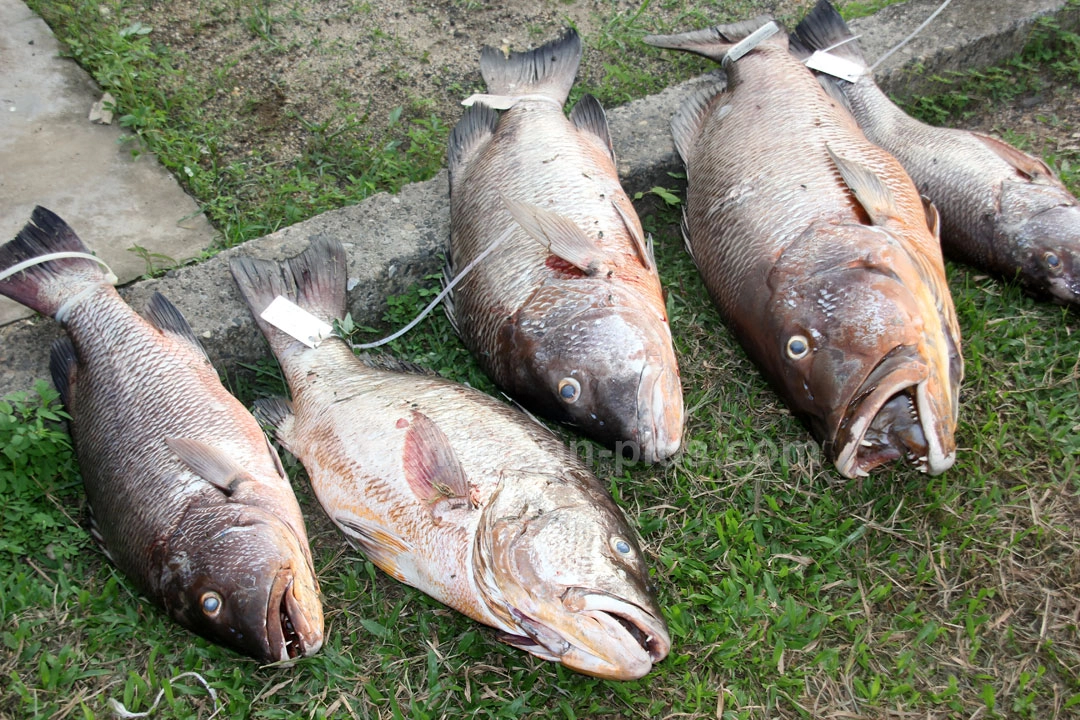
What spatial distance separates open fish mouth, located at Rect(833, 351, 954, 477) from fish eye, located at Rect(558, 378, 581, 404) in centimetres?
93

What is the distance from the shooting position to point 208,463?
284cm

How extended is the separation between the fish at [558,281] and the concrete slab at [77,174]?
1.50 meters

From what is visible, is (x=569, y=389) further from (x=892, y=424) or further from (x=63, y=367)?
(x=63, y=367)

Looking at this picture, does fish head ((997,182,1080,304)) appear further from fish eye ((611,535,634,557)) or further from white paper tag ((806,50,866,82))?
fish eye ((611,535,634,557))

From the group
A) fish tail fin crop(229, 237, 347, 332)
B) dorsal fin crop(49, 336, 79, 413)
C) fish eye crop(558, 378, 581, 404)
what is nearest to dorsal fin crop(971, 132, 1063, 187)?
fish eye crop(558, 378, 581, 404)

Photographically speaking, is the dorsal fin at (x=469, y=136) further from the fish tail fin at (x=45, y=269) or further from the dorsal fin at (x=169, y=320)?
the fish tail fin at (x=45, y=269)

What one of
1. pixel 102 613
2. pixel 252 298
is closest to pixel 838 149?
pixel 252 298

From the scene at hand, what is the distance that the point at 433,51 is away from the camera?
506 centimetres

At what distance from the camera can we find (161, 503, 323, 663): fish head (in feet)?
8.40

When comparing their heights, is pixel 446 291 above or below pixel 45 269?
below

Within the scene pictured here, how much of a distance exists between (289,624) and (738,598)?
1560 millimetres

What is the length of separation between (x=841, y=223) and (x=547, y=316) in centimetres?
121

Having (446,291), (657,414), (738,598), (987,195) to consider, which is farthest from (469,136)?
(987,195)

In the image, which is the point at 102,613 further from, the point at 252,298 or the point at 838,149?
the point at 838,149
